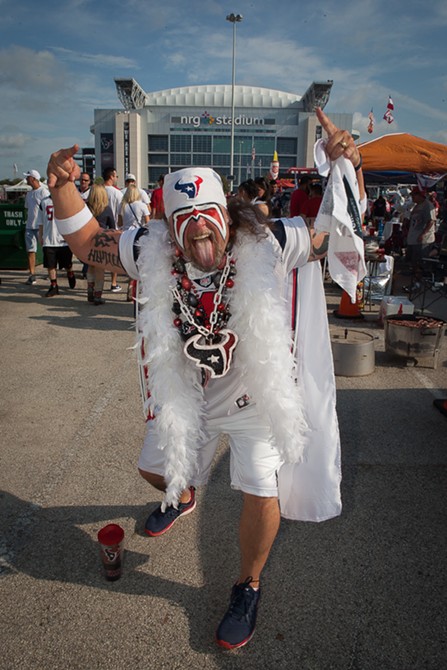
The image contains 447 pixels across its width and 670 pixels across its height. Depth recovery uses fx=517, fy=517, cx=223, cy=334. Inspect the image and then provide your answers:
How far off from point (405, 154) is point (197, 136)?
3176 inches

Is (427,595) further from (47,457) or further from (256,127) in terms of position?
(256,127)

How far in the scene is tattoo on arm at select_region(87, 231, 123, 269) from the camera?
2289 millimetres

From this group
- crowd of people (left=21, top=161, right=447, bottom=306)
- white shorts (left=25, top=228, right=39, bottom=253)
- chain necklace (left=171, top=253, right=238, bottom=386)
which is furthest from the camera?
white shorts (left=25, top=228, right=39, bottom=253)

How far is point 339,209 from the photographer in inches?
79.5

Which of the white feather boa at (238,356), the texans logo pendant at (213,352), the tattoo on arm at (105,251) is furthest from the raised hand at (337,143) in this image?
the tattoo on arm at (105,251)

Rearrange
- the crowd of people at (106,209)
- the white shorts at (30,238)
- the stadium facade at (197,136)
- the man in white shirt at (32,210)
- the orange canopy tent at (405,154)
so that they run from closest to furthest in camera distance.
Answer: the crowd of people at (106,209)
the orange canopy tent at (405,154)
the man in white shirt at (32,210)
the white shorts at (30,238)
the stadium facade at (197,136)

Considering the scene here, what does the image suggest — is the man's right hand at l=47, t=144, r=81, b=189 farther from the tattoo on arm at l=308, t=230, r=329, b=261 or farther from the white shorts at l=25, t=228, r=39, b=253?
the white shorts at l=25, t=228, r=39, b=253

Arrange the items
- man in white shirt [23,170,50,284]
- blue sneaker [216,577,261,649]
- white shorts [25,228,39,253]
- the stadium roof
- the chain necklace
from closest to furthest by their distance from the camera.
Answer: blue sneaker [216,577,261,649], the chain necklace, man in white shirt [23,170,50,284], white shorts [25,228,39,253], the stadium roof

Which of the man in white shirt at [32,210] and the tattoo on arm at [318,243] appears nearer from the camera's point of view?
the tattoo on arm at [318,243]

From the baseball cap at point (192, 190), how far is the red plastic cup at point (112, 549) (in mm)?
1375

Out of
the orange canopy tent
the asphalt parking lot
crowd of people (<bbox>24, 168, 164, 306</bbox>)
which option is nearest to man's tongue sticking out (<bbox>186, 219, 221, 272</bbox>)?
→ the asphalt parking lot

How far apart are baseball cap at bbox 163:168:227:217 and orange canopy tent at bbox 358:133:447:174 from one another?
7.47 metres

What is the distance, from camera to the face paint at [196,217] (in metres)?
2.06

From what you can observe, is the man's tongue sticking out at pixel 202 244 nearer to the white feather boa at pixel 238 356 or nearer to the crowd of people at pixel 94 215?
the white feather boa at pixel 238 356
